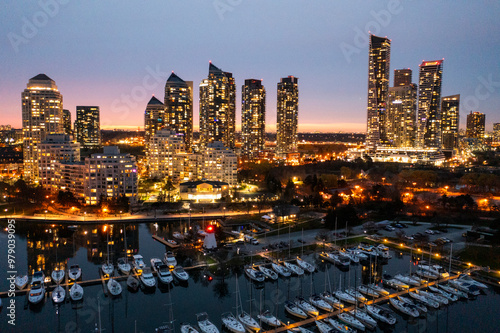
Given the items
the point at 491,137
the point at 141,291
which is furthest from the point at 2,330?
the point at 491,137

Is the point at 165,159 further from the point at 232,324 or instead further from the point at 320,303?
the point at 232,324

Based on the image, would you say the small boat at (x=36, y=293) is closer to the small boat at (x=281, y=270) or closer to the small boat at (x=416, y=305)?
the small boat at (x=281, y=270)

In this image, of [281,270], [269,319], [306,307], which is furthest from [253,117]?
[269,319]

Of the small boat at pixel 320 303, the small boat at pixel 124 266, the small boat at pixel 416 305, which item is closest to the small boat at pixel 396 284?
the small boat at pixel 416 305

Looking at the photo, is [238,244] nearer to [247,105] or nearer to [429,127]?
[247,105]

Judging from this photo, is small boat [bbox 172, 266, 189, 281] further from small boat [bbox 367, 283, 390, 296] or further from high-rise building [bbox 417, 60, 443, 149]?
high-rise building [bbox 417, 60, 443, 149]
